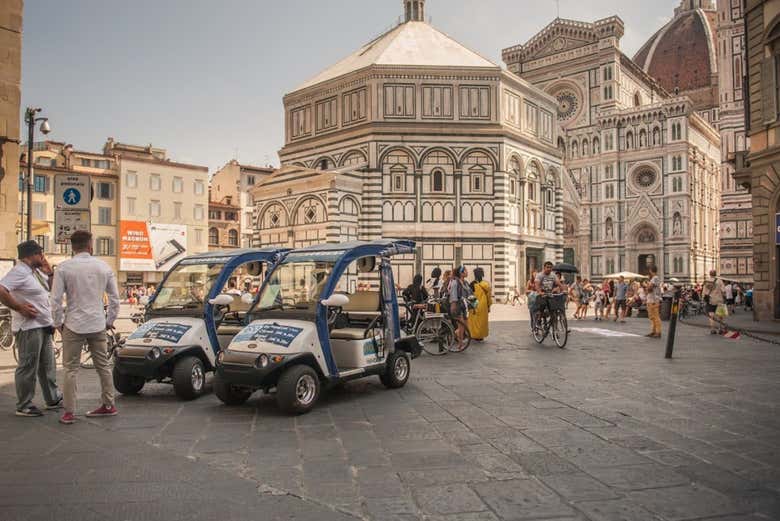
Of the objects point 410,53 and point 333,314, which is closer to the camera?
point 333,314

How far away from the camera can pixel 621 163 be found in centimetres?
6312

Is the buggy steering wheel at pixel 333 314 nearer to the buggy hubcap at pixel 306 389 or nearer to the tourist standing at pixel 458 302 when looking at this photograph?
the buggy hubcap at pixel 306 389

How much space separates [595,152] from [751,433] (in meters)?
62.4

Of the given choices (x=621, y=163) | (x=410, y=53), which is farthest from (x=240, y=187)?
(x=621, y=163)

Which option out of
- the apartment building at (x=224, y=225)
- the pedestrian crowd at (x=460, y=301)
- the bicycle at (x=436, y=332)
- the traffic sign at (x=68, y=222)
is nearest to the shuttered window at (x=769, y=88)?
the pedestrian crowd at (x=460, y=301)

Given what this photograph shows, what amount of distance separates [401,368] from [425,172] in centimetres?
3179

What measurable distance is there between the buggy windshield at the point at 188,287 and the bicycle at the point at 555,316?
7.23 meters

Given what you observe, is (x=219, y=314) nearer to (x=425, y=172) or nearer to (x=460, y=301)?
(x=460, y=301)

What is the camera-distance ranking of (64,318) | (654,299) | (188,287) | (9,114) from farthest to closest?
1. (654,299)
2. (9,114)
3. (188,287)
4. (64,318)

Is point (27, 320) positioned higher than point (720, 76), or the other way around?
point (720, 76)

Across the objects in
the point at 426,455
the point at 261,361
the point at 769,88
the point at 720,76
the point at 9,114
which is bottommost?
the point at 426,455

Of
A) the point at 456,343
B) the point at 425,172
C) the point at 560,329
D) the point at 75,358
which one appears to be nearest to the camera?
the point at 75,358

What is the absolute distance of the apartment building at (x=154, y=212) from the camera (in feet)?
166

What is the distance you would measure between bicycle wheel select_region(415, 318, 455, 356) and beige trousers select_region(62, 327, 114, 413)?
6.76 meters
